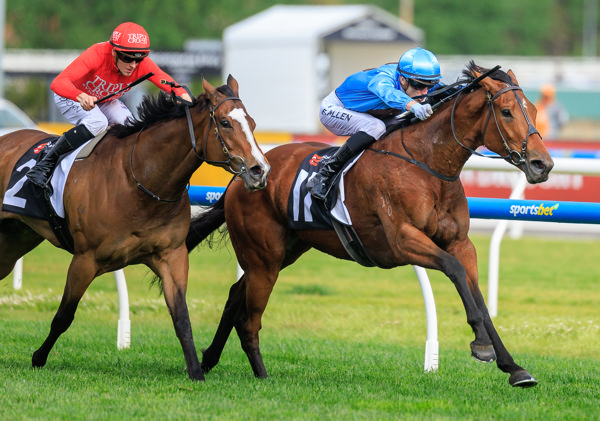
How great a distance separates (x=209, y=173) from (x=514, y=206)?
7469 mm

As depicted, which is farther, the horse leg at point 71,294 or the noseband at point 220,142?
the horse leg at point 71,294

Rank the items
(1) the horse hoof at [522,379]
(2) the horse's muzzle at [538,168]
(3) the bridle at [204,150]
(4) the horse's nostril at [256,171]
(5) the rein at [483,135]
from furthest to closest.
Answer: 1. (3) the bridle at [204,150]
2. (4) the horse's nostril at [256,171]
3. (5) the rein at [483,135]
4. (2) the horse's muzzle at [538,168]
5. (1) the horse hoof at [522,379]

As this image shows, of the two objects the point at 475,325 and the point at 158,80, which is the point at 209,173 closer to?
the point at 158,80

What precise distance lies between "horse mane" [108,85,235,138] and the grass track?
1543 millimetres

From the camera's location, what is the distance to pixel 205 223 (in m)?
6.56

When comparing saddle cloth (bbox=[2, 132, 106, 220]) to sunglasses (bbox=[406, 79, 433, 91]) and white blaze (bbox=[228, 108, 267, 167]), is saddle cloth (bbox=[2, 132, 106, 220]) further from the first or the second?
sunglasses (bbox=[406, 79, 433, 91])

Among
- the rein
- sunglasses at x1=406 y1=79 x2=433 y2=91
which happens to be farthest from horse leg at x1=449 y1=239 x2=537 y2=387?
Answer: sunglasses at x1=406 y1=79 x2=433 y2=91

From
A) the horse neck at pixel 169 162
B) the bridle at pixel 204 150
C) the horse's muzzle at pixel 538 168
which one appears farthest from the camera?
the horse neck at pixel 169 162

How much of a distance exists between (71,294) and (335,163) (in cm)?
182

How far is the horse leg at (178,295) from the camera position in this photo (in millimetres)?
5562

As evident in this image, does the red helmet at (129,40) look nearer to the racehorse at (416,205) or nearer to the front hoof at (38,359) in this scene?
the racehorse at (416,205)

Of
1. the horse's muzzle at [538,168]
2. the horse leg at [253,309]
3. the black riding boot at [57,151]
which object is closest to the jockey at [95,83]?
the black riding boot at [57,151]

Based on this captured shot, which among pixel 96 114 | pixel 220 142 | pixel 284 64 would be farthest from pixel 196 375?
pixel 284 64

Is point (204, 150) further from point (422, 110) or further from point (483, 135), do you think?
point (483, 135)
